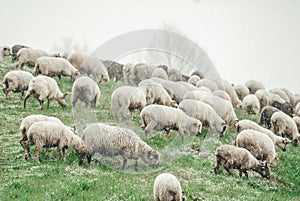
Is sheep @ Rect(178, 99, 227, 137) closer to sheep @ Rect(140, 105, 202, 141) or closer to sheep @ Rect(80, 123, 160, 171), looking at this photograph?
sheep @ Rect(140, 105, 202, 141)

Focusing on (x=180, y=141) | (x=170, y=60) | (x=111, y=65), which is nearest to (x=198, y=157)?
(x=180, y=141)

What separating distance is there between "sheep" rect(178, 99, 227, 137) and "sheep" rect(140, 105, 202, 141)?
45.3 inches

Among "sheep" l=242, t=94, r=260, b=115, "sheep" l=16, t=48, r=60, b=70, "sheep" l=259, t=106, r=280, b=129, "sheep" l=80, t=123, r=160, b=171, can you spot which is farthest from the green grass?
"sheep" l=16, t=48, r=60, b=70

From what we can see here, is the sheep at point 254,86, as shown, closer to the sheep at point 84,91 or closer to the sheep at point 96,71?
the sheep at point 96,71

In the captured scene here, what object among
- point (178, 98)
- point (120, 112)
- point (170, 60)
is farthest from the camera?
point (170, 60)

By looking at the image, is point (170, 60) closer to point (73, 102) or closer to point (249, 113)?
point (249, 113)

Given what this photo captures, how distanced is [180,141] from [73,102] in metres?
7.00

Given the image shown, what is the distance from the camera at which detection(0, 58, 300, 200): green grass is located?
38.3ft

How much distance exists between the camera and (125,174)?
46.0 feet

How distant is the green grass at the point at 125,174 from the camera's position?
11.7 m

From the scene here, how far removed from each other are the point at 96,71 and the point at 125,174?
16834mm

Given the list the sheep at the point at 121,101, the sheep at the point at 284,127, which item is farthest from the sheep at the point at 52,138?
the sheep at the point at 284,127

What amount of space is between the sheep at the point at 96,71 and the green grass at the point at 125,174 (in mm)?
8381

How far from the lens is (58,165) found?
44.5 feet
